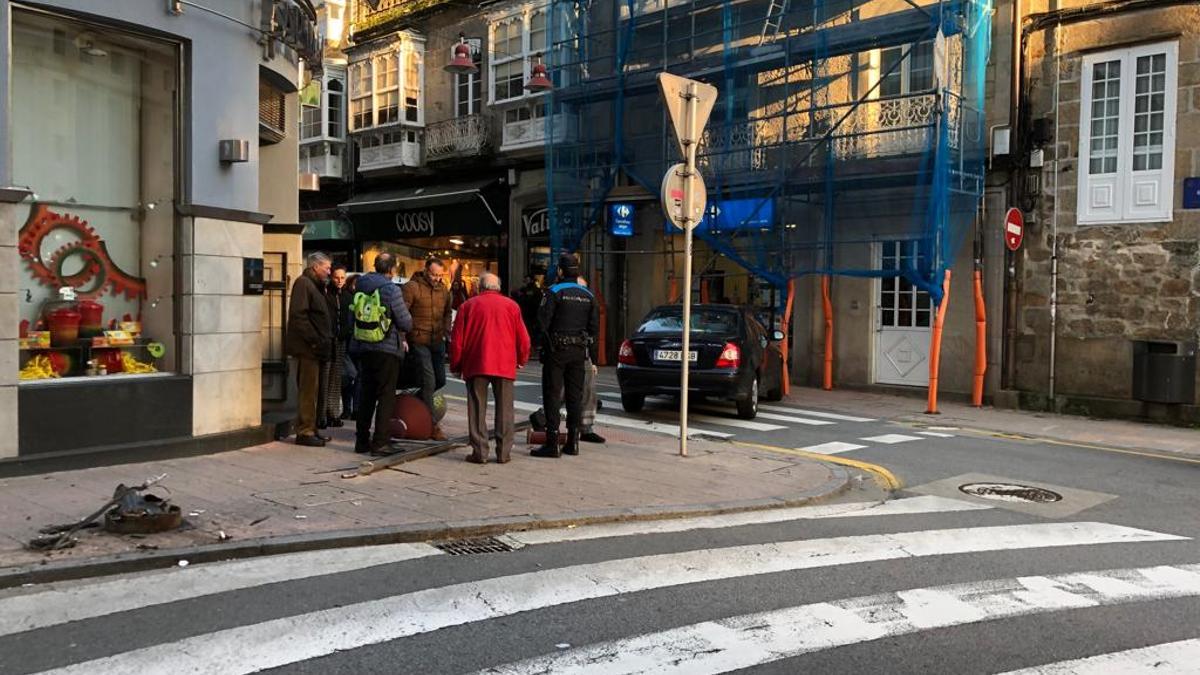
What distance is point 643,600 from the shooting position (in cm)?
491

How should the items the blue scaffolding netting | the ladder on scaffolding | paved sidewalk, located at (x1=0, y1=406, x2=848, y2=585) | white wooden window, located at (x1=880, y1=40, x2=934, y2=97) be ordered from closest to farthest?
paved sidewalk, located at (x1=0, y1=406, x2=848, y2=585) → the blue scaffolding netting → white wooden window, located at (x1=880, y1=40, x2=934, y2=97) → the ladder on scaffolding

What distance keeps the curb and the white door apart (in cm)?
941

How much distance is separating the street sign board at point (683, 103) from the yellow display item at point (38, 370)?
18.9 feet

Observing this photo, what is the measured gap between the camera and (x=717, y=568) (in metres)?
5.55

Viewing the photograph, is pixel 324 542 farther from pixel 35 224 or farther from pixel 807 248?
pixel 807 248

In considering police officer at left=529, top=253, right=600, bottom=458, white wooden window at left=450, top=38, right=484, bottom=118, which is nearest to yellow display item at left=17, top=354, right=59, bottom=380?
police officer at left=529, top=253, right=600, bottom=458

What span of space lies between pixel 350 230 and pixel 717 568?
23.7 meters

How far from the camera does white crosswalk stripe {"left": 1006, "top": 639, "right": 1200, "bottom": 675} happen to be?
4.05 meters

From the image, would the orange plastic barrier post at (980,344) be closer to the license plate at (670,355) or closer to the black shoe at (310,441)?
the license plate at (670,355)

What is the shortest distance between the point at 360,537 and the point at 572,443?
3.49 metres

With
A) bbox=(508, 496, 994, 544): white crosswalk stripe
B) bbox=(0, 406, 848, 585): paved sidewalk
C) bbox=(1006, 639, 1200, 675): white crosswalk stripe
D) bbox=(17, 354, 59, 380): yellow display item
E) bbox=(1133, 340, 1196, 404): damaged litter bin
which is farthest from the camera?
bbox=(1133, 340, 1196, 404): damaged litter bin

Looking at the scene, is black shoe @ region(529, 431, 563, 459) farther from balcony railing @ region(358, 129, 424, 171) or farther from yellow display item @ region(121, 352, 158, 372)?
balcony railing @ region(358, 129, 424, 171)

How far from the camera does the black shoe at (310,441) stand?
9031mm

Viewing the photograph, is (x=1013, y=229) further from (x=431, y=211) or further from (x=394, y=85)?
(x=394, y=85)
